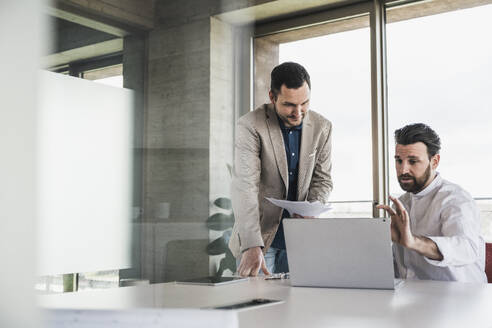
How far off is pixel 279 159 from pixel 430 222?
2.61 feet

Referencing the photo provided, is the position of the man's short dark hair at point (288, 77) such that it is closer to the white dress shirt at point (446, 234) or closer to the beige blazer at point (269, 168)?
the beige blazer at point (269, 168)

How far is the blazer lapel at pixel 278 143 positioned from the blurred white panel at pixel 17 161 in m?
2.40

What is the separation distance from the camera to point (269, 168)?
2713mm

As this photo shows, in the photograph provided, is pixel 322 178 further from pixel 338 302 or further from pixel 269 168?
pixel 338 302

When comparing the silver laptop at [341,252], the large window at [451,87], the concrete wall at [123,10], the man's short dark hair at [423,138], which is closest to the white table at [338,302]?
the silver laptop at [341,252]

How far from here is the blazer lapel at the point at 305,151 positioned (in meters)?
2.71

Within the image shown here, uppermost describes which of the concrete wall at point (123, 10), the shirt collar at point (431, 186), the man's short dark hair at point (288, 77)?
the concrete wall at point (123, 10)

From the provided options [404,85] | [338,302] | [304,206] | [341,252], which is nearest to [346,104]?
[404,85]

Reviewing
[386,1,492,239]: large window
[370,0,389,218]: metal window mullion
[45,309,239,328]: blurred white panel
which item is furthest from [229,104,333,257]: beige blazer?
[45,309,239,328]: blurred white panel

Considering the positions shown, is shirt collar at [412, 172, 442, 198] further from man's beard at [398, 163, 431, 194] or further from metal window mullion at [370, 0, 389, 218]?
metal window mullion at [370, 0, 389, 218]

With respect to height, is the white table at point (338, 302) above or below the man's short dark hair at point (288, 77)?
below

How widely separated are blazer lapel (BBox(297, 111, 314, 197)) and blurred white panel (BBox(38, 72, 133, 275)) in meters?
1.16

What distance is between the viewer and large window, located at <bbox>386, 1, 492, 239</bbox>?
12.4 ft

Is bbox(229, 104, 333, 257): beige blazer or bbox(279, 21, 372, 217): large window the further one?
bbox(279, 21, 372, 217): large window
